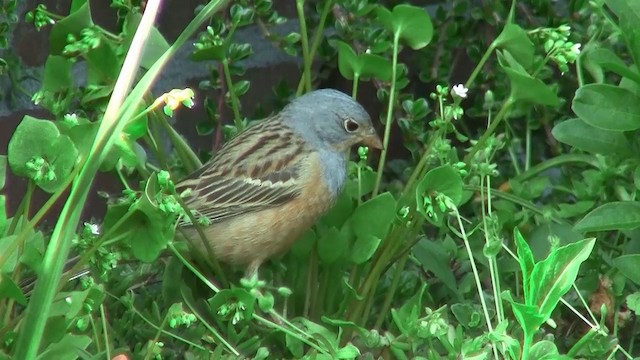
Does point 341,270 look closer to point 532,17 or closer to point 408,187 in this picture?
point 408,187

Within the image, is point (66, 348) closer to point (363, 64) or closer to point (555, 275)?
point (555, 275)

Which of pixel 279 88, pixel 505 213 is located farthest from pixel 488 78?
pixel 505 213

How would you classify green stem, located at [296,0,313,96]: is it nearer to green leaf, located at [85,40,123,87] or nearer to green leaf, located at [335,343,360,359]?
green leaf, located at [85,40,123,87]

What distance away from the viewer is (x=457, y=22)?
3545 millimetres

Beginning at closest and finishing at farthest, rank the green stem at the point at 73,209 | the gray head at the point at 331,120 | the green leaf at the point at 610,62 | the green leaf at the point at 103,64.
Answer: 1. the green stem at the point at 73,209
2. the green leaf at the point at 103,64
3. the green leaf at the point at 610,62
4. the gray head at the point at 331,120

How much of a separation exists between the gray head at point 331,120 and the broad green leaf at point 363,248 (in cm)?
58

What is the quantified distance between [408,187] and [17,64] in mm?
1049

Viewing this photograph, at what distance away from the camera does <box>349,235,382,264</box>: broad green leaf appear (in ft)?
8.17

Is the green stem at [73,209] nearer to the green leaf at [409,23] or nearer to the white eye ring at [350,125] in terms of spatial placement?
the green leaf at [409,23]

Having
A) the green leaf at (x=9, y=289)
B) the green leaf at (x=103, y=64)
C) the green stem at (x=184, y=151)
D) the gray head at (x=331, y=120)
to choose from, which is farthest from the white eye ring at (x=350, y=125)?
the green leaf at (x=9, y=289)

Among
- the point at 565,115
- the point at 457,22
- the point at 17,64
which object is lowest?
the point at 565,115

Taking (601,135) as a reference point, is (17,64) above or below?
above

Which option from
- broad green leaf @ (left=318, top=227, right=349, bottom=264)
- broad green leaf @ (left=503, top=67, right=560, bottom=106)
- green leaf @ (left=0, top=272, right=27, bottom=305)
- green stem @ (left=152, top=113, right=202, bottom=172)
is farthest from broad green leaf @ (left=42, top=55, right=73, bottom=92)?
broad green leaf @ (left=503, top=67, right=560, bottom=106)

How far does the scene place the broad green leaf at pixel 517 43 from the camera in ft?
8.37
